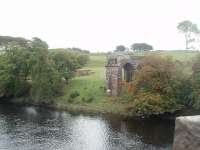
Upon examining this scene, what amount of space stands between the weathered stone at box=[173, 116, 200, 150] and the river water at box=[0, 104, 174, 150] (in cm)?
3989

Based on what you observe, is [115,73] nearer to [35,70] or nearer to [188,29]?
[35,70]

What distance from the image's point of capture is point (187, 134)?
7500mm

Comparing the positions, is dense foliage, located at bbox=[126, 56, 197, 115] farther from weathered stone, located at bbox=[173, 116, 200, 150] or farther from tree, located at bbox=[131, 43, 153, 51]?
tree, located at bbox=[131, 43, 153, 51]

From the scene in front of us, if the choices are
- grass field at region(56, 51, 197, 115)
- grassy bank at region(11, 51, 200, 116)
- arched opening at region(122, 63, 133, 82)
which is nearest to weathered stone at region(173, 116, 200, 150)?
grassy bank at region(11, 51, 200, 116)

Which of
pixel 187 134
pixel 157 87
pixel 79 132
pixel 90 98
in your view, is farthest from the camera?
pixel 90 98

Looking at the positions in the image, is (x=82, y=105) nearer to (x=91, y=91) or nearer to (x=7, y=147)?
(x=91, y=91)

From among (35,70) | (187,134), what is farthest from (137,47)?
(187,134)

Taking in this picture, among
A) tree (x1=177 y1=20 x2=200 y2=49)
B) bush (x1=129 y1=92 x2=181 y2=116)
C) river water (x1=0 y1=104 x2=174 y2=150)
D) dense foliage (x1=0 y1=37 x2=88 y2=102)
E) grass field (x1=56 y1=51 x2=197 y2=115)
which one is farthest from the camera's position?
tree (x1=177 y1=20 x2=200 y2=49)

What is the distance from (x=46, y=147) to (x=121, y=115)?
26167mm

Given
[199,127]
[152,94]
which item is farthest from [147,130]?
[199,127]

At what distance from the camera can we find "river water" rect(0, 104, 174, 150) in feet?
158

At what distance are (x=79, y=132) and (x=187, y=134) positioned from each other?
49.8 metres

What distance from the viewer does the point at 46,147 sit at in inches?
1866

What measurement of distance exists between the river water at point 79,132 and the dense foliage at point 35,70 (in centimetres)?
1405
